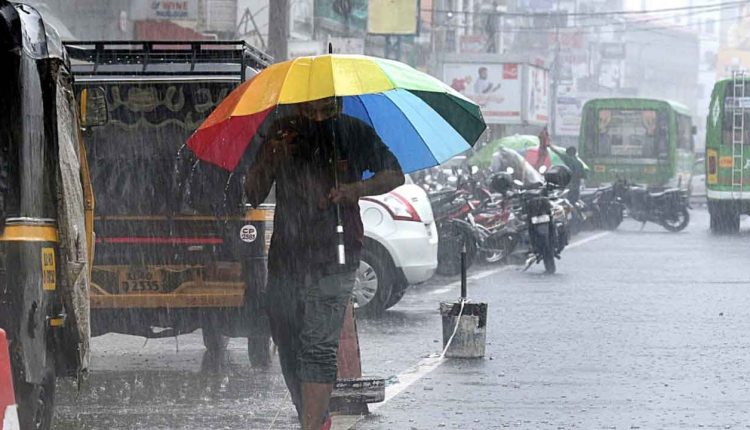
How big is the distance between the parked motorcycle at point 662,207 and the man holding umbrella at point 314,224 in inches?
1022

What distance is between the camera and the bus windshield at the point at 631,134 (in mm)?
40156

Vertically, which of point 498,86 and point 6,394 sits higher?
point 6,394

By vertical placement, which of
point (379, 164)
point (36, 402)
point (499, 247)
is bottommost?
point (499, 247)

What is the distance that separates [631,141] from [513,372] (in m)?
29.8

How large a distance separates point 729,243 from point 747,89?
568 centimetres

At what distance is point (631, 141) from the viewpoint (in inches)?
1591

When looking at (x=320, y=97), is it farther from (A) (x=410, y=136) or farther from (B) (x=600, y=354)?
(B) (x=600, y=354)

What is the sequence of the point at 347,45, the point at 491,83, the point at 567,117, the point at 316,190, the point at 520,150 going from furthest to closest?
1. the point at 567,117
2. the point at 491,83
3. the point at 347,45
4. the point at 520,150
5. the point at 316,190

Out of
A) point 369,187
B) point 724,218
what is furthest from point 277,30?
point 369,187

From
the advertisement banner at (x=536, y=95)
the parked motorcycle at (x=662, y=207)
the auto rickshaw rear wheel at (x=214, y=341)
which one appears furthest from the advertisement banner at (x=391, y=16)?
the auto rickshaw rear wheel at (x=214, y=341)

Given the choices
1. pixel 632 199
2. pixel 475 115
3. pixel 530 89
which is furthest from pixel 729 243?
pixel 530 89

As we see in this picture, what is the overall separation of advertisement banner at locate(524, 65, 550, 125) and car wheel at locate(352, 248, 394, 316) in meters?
43.5

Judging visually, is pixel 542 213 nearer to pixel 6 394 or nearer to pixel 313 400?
pixel 313 400

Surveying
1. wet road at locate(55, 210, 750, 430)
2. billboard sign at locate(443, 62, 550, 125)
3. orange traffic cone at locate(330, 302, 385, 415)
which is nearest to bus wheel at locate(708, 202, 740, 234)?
wet road at locate(55, 210, 750, 430)
